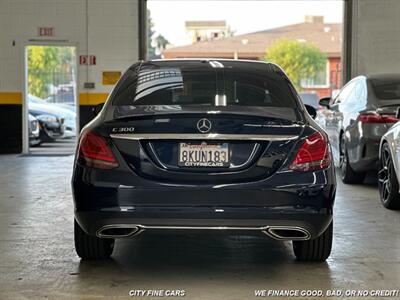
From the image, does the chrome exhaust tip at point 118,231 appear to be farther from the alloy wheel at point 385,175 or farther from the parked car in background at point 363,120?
the parked car in background at point 363,120

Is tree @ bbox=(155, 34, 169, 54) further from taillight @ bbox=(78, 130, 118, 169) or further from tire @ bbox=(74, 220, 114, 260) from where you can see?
taillight @ bbox=(78, 130, 118, 169)

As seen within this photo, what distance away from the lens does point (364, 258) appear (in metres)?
5.24

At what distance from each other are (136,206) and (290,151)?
1002mm

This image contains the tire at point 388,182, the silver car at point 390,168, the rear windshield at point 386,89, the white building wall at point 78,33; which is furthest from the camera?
the white building wall at point 78,33

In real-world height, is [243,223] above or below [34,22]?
below

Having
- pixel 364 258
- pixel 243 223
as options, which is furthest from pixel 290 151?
pixel 364 258

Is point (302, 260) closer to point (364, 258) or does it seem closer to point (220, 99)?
point (364, 258)

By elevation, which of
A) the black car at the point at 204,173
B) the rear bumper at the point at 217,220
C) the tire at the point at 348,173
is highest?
the black car at the point at 204,173

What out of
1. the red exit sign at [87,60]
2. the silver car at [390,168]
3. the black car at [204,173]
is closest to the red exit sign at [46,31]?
the red exit sign at [87,60]

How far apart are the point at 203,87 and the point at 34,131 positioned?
11001 millimetres

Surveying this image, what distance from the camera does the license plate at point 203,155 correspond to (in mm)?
4352

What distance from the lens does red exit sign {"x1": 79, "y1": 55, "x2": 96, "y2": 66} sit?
46.2 ft

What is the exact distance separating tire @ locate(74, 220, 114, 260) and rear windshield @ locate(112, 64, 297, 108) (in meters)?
0.96

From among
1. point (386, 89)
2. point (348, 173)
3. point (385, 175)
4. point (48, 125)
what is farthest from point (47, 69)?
point (385, 175)
